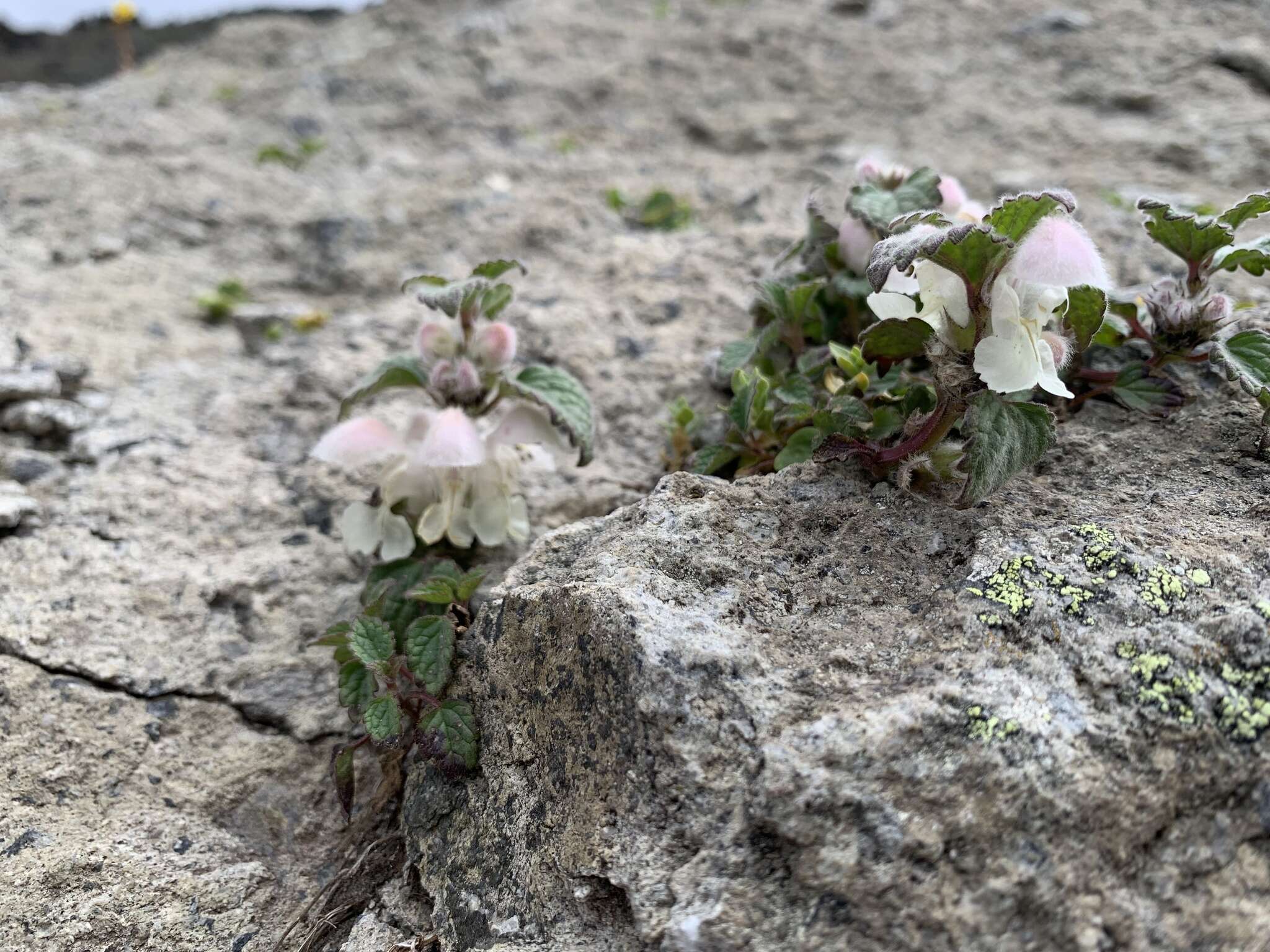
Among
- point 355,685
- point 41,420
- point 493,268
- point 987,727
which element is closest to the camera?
point 987,727

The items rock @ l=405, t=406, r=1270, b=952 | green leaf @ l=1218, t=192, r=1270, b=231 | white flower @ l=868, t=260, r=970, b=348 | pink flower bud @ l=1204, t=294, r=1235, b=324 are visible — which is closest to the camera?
rock @ l=405, t=406, r=1270, b=952

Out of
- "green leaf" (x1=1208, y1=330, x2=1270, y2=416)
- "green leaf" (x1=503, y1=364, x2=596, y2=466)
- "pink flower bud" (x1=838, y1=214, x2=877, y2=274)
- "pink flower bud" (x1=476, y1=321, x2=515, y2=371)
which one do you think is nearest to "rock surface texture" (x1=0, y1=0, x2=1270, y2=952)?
"green leaf" (x1=1208, y1=330, x2=1270, y2=416)

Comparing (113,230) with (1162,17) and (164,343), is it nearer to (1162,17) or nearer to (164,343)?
(164,343)

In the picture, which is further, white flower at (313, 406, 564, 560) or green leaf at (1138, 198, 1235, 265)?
white flower at (313, 406, 564, 560)

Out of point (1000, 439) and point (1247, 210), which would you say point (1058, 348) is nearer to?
point (1000, 439)

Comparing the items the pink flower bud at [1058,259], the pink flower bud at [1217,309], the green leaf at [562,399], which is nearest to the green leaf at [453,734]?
the green leaf at [562,399]

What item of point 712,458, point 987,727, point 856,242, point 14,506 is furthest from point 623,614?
point 14,506

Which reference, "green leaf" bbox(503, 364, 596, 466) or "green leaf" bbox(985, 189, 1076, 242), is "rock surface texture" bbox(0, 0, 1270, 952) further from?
"green leaf" bbox(985, 189, 1076, 242)

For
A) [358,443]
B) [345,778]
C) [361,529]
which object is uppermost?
[358,443]
